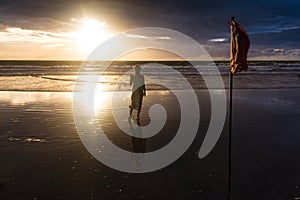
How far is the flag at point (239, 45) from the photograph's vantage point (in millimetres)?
6223

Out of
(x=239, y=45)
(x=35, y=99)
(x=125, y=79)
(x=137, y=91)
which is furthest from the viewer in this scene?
(x=125, y=79)

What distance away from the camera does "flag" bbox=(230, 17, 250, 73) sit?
6.22m

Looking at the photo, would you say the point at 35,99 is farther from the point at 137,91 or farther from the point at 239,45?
the point at 239,45

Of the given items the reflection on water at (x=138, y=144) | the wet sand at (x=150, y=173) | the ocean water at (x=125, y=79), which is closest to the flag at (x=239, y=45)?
the wet sand at (x=150, y=173)

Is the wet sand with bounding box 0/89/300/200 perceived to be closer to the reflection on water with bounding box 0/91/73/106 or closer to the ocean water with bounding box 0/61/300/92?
the reflection on water with bounding box 0/91/73/106

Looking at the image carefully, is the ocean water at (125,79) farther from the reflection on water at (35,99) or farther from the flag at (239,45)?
the flag at (239,45)

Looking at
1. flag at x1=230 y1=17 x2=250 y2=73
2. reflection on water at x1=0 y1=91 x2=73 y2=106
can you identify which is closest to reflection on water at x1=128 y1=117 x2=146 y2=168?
flag at x1=230 y1=17 x2=250 y2=73

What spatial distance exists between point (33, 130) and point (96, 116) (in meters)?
3.13

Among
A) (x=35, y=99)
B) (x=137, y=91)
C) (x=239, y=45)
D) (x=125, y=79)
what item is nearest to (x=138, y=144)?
(x=137, y=91)

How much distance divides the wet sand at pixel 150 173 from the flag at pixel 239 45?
238 cm

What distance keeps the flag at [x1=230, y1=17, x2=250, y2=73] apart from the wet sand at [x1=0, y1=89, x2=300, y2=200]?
2382mm

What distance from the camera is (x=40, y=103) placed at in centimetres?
1666

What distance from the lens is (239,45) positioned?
20.5ft

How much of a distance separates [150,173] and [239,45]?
3.33m
